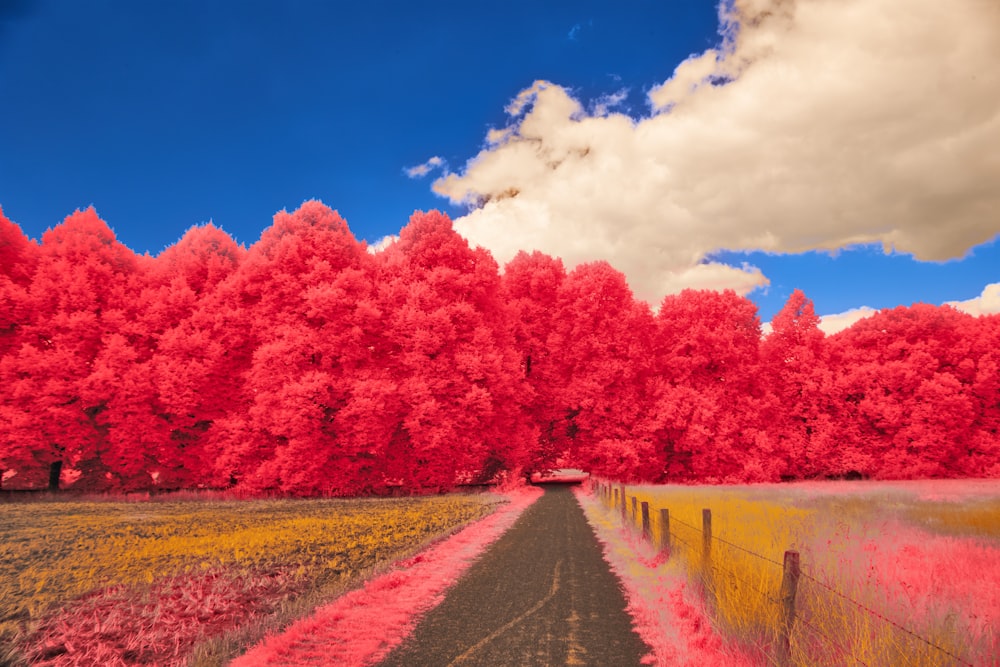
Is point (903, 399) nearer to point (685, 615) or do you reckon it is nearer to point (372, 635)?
point (685, 615)

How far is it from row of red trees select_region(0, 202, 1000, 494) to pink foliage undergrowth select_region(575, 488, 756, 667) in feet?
69.1

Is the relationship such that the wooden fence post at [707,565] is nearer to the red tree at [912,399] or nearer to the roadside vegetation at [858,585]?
the roadside vegetation at [858,585]

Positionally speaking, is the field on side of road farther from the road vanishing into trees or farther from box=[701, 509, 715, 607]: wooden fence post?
box=[701, 509, 715, 607]: wooden fence post

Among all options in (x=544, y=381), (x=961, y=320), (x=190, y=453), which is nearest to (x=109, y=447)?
(x=190, y=453)

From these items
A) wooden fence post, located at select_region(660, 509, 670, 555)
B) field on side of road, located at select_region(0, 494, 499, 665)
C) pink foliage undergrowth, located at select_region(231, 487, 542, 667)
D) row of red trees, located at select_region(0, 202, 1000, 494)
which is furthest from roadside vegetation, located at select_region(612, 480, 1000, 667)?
row of red trees, located at select_region(0, 202, 1000, 494)

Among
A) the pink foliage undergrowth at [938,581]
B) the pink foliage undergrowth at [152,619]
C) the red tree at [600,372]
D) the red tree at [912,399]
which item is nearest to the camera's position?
the pink foliage undergrowth at [938,581]

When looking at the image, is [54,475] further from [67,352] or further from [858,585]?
[858,585]

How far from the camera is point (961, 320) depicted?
4934 centimetres

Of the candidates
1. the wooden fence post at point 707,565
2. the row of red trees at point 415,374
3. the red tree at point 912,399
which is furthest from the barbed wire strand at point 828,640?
the red tree at point 912,399

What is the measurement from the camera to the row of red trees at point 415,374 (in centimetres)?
3288

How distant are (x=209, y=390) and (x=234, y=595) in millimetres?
29965

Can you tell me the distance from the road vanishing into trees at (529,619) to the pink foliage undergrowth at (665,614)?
0.81 ft

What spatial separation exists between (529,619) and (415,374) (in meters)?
26.8

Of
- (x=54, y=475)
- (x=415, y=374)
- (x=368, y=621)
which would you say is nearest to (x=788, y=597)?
(x=368, y=621)
